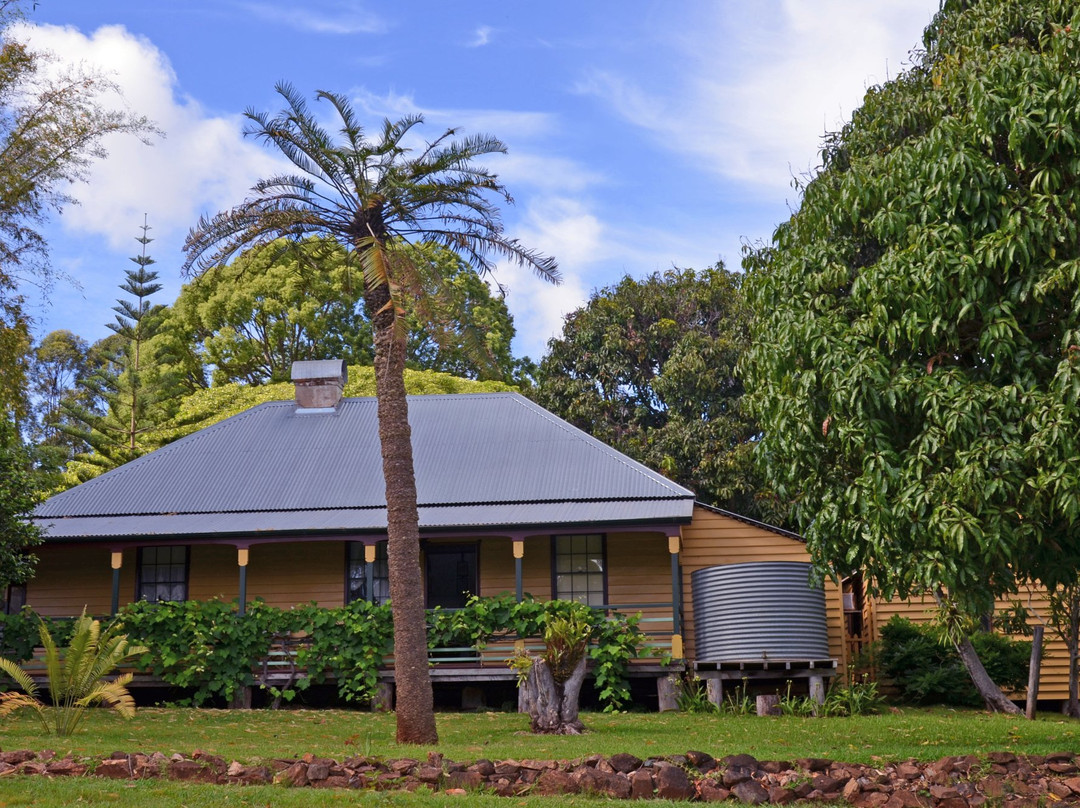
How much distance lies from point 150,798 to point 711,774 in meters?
4.30

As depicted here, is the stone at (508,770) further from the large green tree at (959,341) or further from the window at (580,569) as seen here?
the window at (580,569)

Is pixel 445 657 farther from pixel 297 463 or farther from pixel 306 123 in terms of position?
pixel 306 123

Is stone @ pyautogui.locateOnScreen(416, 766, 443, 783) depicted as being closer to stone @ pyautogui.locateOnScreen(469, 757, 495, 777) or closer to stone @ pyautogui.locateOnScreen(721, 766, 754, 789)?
stone @ pyautogui.locateOnScreen(469, 757, 495, 777)

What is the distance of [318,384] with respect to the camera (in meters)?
25.2

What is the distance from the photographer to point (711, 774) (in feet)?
30.5

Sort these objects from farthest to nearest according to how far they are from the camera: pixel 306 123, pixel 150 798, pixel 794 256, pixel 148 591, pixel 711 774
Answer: pixel 148 591 < pixel 306 123 < pixel 794 256 < pixel 711 774 < pixel 150 798

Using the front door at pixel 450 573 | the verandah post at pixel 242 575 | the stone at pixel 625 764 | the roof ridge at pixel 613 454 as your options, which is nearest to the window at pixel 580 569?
the roof ridge at pixel 613 454

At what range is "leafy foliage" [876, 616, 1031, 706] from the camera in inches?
769

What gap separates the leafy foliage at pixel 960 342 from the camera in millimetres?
10562

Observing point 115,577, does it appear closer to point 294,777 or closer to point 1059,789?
point 294,777

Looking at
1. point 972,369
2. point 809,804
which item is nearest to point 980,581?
point 972,369

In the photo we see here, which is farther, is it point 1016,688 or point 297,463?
point 297,463

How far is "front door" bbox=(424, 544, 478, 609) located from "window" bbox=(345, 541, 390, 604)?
2.70 feet

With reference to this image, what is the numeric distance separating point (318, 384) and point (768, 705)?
12.2 metres
